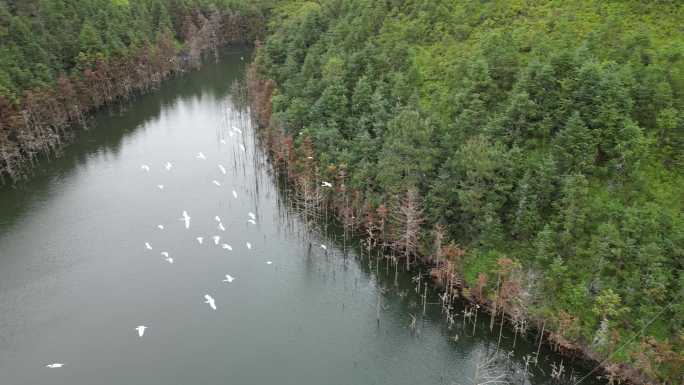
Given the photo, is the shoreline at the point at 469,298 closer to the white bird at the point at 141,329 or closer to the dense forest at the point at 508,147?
the dense forest at the point at 508,147

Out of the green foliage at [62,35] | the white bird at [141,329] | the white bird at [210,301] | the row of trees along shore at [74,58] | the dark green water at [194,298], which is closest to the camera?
the dark green water at [194,298]

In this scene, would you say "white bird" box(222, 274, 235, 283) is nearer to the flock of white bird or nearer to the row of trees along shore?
the flock of white bird

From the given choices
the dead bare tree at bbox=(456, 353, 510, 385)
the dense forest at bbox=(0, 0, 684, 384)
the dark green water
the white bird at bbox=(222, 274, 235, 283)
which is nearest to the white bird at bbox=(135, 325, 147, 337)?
the dark green water

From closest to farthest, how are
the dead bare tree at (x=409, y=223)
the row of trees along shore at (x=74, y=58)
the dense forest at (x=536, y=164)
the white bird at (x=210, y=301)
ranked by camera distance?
the dense forest at (x=536, y=164) → the white bird at (x=210, y=301) → the dead bare tree at (x=409, y=223) → the row of trees along shore at (x=74, y=58)

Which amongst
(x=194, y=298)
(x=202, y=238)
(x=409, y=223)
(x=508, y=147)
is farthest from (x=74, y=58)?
(x=508, y=147)

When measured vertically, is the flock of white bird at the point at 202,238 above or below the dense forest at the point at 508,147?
below

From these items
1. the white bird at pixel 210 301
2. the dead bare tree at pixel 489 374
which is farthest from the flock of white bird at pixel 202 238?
the dead bare tree at pixel 489 374

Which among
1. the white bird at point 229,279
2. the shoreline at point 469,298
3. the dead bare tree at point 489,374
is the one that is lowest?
the dead bare tree at point 489,374
